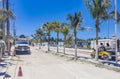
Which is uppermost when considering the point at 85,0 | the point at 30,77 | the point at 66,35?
the point at 85,0

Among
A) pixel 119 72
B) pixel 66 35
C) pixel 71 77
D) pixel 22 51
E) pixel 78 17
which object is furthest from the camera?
pixel 22 51

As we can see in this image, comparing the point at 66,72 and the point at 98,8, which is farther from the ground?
the point at 98,8

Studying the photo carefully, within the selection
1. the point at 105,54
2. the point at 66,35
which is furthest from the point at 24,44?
the point at 105,54

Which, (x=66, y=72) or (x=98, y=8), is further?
(x=98, y=8)

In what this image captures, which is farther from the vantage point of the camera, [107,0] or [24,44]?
[24,44]

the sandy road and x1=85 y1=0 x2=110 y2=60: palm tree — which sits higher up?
x1=85 y1=0 x2=110 y2=60: palm tree

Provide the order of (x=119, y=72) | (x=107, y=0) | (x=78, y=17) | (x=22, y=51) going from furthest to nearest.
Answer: (x=22, y=51), (x=78, y=17), (x=107, y=0), (x=119, y=72)

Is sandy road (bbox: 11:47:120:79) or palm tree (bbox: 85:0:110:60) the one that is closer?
sandy road (bbox: 11:47:120:79)

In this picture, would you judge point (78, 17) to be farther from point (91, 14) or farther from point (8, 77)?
point (8, 77)

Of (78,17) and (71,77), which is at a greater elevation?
(78,17)

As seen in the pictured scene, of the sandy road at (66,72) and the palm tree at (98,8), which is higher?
the palm tree at (98,8)

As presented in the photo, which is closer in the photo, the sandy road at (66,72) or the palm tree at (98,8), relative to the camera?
the sandy road at (66,72)

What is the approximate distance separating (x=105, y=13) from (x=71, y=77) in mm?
12935

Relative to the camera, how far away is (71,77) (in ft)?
56.5
